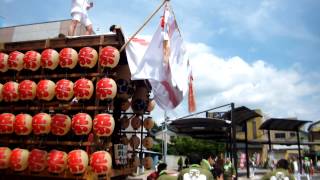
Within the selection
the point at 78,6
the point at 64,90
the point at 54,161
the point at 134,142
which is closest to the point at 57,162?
the point at 54,161

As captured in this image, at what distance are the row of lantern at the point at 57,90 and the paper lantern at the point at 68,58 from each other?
0.41 m

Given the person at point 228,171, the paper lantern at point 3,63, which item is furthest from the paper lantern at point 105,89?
the person at point 228,171

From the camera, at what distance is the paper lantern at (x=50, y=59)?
801cm

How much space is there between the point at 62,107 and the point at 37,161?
145 cm

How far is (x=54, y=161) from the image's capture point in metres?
7.28

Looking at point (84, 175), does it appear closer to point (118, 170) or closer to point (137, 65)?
point (118, 170)

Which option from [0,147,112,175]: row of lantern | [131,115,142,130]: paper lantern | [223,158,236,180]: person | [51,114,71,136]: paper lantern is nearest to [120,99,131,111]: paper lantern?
[131,115,142,130]: paper lantern

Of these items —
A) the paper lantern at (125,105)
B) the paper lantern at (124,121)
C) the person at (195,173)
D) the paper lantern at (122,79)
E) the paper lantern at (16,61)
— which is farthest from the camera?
the paper lantern at (124,121)

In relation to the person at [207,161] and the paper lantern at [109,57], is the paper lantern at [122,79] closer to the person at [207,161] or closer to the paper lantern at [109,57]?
the paper lantern at [109,57]

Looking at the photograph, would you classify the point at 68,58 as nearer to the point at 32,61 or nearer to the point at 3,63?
the point at 32,61

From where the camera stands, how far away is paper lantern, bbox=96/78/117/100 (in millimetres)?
7449

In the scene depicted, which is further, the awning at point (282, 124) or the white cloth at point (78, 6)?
the awning at point (282, 124)

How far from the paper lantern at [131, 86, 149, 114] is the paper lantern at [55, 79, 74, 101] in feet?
9.74

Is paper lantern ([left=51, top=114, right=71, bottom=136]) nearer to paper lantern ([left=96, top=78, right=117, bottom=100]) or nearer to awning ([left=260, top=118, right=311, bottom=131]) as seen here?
paper lantern ([left=96, top=78, right=117, bottom=100])
